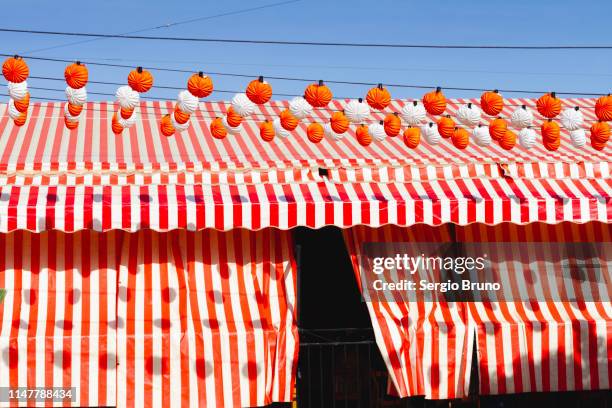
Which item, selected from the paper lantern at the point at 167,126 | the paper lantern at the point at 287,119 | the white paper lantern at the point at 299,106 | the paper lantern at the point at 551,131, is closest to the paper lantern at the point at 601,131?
the paper lantern at the point at 551,131

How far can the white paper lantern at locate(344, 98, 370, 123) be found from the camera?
8.57 m

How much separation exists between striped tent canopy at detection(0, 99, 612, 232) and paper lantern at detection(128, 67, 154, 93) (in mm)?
1183

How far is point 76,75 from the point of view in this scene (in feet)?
25.8

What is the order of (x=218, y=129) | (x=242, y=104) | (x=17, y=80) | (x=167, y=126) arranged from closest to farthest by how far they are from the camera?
1. (x=17, y=80)
2. (x=242, y=104)
3. (x=218, y=129)
4. (x=167, y=126)

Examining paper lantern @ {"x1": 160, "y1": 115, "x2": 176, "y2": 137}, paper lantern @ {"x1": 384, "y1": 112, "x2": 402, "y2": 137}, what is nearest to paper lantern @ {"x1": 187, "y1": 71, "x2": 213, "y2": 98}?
paper lantern @ {"x1": 160, "y1": 115, "x2": 176, "y2": 137}

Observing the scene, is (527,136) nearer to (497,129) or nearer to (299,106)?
(497,129)

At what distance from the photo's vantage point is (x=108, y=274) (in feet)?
29.7

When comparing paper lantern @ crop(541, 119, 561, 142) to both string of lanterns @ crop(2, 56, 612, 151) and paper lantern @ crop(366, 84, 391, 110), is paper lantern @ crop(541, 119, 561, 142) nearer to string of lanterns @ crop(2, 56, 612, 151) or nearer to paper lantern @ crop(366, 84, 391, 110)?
string of lanterns @ crop(2, 56, 612, 151)

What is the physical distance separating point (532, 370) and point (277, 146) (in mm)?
4195

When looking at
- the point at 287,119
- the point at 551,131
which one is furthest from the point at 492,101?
the point at 287,119

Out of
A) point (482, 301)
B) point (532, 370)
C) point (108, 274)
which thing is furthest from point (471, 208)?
point (108, 274)

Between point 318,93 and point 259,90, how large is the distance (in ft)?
2.08

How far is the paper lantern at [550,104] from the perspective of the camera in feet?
28.4

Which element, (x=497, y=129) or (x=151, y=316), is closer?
(x=497, y=129)
